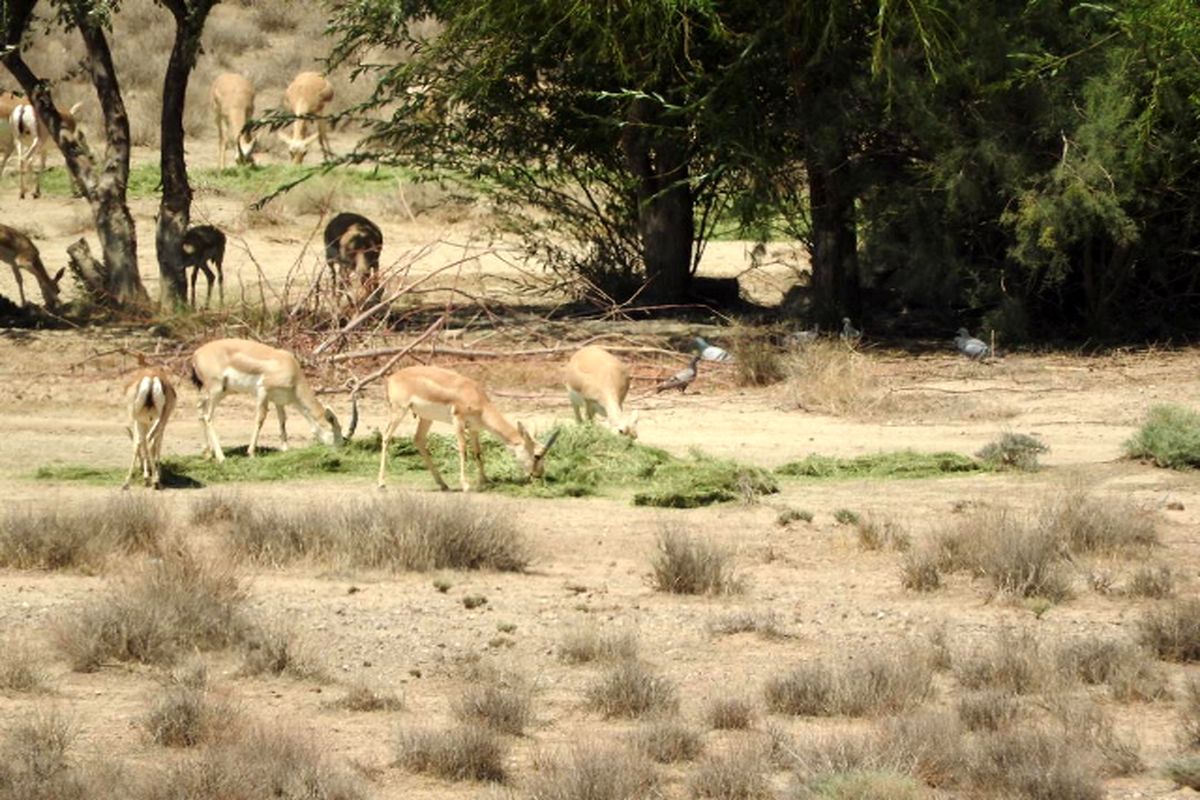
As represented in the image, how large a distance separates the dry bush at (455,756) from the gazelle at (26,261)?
1714 centimetres

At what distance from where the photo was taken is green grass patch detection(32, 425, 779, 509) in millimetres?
15241

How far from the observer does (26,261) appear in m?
25.1

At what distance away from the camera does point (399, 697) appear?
10109mm

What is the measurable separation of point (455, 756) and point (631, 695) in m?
1.24

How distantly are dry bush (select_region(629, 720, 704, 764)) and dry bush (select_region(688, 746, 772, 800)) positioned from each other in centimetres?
31

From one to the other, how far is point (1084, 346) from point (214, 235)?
10.6 metres

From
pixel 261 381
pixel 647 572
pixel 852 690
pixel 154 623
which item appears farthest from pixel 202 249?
pixel 852 690

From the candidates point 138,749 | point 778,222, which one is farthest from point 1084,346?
point 138,749

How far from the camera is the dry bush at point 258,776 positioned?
8227 millimetres

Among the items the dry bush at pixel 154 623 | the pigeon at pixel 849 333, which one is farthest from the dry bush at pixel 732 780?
the pigeon at pixel 849 333

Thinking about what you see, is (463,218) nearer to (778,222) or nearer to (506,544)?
(778,222)

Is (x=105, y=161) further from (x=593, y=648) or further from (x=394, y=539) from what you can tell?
(x=593, y=648)

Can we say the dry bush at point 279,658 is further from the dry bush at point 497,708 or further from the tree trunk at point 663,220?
the tree trunk at point 663,220

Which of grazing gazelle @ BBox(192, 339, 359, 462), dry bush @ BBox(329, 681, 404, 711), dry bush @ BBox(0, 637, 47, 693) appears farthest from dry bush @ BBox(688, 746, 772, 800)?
grazing gazelle @ BBox(192, 339, 359, 462)
